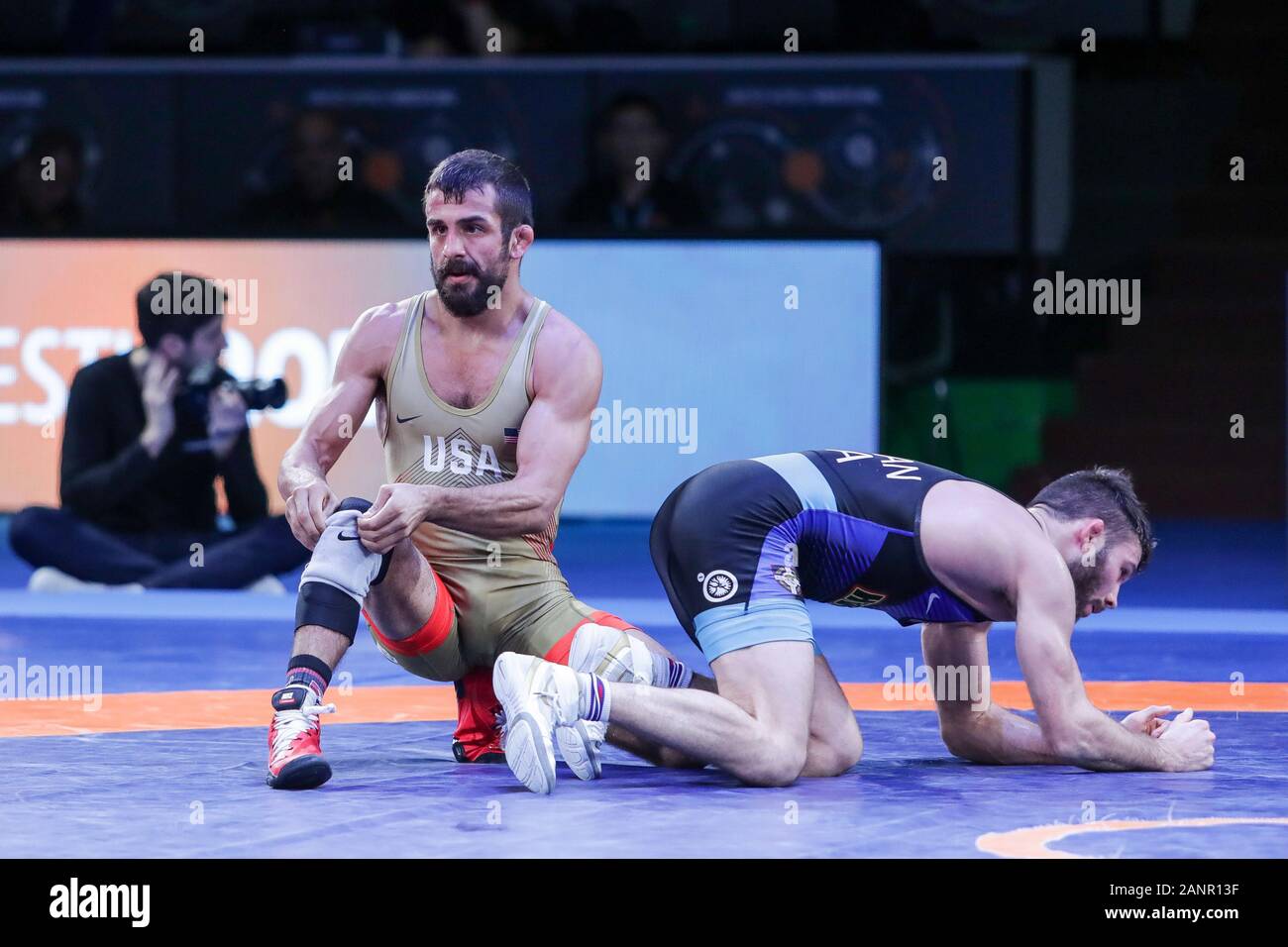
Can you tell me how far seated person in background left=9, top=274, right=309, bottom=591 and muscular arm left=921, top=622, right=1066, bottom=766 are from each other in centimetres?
385

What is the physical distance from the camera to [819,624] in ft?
23.1

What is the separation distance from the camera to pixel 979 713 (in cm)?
445

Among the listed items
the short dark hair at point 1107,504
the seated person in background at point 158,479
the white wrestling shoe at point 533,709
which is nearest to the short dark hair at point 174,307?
the seated person in background at point 158,479

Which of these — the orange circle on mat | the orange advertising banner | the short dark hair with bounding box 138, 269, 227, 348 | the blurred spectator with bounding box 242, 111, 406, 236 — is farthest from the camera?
the blurred spectator with bounding box 242, 111, 406, 236

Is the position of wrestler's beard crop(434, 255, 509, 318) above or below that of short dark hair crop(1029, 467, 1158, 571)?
above

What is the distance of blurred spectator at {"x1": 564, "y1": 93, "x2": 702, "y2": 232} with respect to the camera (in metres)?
9.73

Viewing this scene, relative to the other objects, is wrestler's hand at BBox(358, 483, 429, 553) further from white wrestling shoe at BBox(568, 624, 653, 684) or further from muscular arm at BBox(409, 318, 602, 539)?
white wrestling shoe at BBox(568, 624, 653, 684)

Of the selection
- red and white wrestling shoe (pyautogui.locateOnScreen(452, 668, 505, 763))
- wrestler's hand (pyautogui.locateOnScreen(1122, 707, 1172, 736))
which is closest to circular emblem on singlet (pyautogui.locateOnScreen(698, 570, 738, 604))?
red and white wrestling shoe (pyautogui.locateOnScreen(452, 668, 505, 763))

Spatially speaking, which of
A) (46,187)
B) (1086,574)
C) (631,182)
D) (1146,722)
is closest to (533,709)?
(1086,574)

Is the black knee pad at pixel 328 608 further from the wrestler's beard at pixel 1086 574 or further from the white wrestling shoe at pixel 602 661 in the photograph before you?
the wrestler's beard at pixel 1086 574

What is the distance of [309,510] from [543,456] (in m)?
0.53

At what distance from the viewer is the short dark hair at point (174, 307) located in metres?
7.60

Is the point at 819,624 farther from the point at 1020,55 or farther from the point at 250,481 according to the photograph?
the point at 1020,55

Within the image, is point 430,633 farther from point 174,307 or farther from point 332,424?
point 174,307
